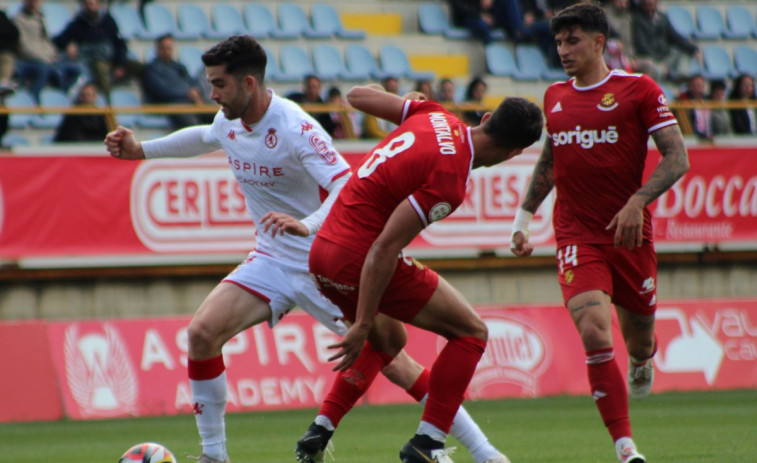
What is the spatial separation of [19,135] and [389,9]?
7.61 m

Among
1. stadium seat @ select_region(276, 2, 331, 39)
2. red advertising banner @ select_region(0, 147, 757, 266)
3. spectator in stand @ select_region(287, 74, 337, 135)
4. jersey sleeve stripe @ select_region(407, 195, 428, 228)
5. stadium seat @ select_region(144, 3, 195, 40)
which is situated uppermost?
stadium seat @ select_region(276, 2, 331, 39)

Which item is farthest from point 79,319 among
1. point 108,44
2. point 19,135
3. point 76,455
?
point 76,455

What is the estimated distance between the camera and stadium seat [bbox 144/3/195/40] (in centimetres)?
1742

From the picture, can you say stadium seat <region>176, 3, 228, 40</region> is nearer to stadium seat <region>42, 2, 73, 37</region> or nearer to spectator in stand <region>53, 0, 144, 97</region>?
stadium seat <region>42, 2, 73, 37</region>

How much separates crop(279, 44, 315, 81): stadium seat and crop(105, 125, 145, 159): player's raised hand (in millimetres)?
10444

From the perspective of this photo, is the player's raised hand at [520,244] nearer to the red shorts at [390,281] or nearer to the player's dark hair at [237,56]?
the red shorts at [390,281]

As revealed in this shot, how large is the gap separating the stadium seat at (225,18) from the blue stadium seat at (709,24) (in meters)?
8.21

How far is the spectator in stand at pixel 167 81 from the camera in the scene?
14984mm

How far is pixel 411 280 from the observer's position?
244 inches

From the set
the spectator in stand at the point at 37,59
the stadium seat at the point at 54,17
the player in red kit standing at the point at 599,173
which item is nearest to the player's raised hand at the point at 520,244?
the player in red kit standing at the point at 599,173

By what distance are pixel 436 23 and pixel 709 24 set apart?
5.19 meters

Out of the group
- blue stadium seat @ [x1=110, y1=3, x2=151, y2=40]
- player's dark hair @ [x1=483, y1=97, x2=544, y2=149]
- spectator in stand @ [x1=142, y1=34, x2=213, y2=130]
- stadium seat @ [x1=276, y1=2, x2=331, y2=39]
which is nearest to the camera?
player's dark hair @ [x1=483, y1=97, x2=544, y2=149]

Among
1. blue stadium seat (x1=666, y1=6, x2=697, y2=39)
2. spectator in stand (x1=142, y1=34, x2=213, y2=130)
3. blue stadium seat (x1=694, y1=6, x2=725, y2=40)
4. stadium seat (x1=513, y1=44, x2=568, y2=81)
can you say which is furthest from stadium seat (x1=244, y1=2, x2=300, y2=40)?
blue stadium seat (x1=694, y1=6, x2=725, y2=40)

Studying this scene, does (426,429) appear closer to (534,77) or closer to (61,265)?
(61,265)
